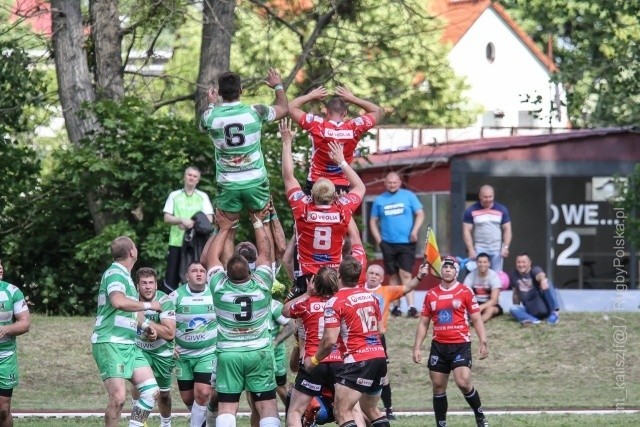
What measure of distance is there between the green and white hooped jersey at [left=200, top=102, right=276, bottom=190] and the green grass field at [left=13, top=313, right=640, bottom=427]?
5.93 metres

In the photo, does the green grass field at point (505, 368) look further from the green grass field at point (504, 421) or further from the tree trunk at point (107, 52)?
the tree trunk at point (107, 52)

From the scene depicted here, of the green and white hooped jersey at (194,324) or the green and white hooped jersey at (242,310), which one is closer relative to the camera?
the green and white hooped jersey at (242,310)

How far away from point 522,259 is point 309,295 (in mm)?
10287

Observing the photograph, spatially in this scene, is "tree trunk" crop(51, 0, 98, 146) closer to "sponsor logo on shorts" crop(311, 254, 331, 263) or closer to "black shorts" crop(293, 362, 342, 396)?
"sponsor logo on shorts" crop(311, 254, 331, 263)

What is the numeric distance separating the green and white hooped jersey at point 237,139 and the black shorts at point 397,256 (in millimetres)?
9516

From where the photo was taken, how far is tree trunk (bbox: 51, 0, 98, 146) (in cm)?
2644

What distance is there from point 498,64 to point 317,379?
2196 inches

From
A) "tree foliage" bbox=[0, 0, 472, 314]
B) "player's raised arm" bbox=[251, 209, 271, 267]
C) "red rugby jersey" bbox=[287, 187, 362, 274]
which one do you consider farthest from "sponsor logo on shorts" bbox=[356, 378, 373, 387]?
"tree foliage" bbox=[0, 0, 472, 314]

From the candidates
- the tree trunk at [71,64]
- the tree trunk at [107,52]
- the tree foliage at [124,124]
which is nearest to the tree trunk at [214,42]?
the tree foliage at [124,124]

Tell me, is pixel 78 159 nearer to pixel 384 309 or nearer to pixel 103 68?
pixel 103 68

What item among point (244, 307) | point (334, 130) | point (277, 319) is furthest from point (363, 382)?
point (334, 130)

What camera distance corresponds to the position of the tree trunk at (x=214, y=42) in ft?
87.7

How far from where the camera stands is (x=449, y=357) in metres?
16.1

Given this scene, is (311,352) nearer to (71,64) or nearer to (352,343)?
(352,343)
